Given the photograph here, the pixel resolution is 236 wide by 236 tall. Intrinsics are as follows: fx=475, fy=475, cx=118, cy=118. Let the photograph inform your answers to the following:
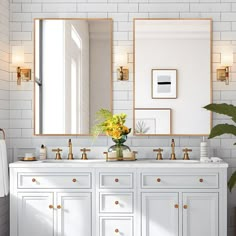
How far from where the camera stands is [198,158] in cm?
488

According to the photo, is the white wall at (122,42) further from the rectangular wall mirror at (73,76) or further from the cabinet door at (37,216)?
the cabinet door at (37,216)

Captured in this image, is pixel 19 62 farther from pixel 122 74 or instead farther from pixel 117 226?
pixel 117 226

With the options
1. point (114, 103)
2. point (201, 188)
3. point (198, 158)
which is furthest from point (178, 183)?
point (114, 103)

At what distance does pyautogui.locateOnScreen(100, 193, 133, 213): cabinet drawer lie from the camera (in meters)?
4.31

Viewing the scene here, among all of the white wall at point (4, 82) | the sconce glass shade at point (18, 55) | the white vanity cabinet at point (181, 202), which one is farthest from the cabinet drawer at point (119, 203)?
the sconce glass shade at point (18, 55)

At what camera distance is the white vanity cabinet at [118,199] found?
14.1 ft

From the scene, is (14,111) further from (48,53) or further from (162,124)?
(162,124)

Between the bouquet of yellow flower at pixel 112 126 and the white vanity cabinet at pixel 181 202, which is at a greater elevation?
the bouquet of yellow flower at pixel 112 126

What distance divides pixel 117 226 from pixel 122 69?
1.60 meters

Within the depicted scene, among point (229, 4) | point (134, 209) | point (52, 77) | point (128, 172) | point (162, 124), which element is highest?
point (229, 4)

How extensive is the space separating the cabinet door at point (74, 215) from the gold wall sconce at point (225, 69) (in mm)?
1799

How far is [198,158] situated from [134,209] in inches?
38.4

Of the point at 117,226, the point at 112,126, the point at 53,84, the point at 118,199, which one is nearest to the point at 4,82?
the point at 53,84

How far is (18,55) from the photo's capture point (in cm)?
496
